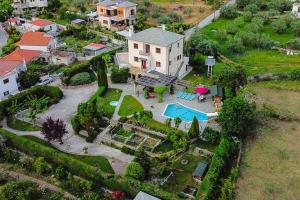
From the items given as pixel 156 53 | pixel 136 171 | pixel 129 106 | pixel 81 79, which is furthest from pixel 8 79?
pixel 136 171

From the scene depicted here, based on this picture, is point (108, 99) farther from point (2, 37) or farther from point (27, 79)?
point (2, 37)

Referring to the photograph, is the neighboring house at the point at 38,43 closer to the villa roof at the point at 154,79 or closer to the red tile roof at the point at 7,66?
the red tile roof at the point at 7,66

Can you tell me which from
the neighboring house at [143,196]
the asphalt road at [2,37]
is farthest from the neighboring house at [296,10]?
the neighboring house at [143,196]

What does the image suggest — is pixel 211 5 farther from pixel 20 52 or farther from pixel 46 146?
pixel 46 146

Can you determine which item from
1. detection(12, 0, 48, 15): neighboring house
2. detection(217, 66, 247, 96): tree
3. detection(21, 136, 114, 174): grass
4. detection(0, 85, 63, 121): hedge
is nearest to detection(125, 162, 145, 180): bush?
detection(21, 136, 114, 174): grass

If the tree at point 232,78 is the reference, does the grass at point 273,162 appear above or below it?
below

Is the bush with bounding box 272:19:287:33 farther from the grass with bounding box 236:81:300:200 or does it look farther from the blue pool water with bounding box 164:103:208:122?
the blue pool water with bounding box 164:103:208:122
